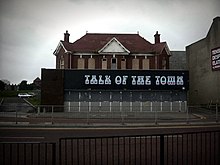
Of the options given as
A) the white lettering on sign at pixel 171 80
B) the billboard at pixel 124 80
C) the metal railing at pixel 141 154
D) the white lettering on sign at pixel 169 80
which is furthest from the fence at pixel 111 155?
the white lettering on sign at pixel 171 80

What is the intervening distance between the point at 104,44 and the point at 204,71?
15118 millimetres

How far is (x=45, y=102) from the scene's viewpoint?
3034 cm

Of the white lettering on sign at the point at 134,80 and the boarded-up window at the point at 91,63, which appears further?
the boarded-up window at the point at 91,63

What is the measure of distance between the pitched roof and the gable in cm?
133

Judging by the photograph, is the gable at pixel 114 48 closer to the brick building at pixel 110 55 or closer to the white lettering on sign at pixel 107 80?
the brick building at pixel 110 55

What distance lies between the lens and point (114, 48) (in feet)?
129

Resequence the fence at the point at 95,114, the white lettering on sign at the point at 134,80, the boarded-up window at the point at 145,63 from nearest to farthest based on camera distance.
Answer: the fence at the point at 95,114 < the white lettering on sign at the point at 134,80 < the boarded-up window at the point at 145,63

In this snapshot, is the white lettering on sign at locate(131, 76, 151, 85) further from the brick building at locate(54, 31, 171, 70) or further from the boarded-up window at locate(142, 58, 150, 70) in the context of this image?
the boarded-up window at locate(142, 58, 150, 70)

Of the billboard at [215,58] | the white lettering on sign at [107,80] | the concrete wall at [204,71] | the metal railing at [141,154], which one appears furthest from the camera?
the concrete wall at [204,71]

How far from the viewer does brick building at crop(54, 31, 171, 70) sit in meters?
39.2

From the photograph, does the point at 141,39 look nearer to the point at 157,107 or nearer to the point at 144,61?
the point at 144,61

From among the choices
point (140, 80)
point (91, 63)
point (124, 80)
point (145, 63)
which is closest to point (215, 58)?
point (140, 80)

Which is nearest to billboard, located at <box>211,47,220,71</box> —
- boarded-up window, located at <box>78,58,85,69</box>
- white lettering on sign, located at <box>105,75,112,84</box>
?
white lettering on sign, located at <box>105,75,112,84</box>

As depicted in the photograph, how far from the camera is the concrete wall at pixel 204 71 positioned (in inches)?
1283
